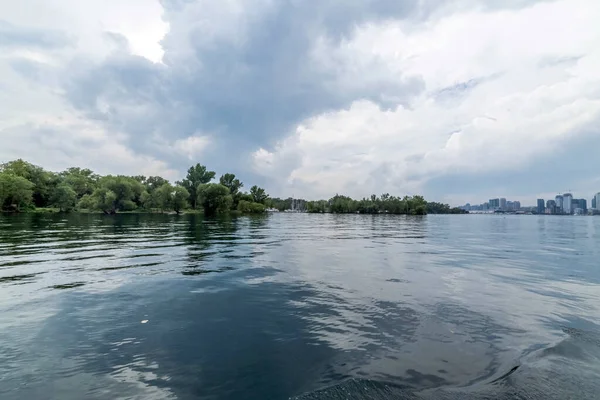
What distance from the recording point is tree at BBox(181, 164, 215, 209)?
18238cm

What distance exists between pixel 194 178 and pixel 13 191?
85.4m

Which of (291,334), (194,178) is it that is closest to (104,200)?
(194,178)

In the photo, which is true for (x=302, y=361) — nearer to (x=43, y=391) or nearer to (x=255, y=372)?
(x=255, y=372)

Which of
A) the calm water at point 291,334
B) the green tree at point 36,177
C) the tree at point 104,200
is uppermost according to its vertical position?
the green tree at point 36,177

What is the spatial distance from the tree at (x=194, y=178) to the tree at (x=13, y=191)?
76.1 meters

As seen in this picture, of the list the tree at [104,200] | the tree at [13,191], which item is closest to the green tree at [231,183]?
the tree at [104,200]

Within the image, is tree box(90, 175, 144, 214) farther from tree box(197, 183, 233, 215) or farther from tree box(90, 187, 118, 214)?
tree box(197, 183, 233, 215)

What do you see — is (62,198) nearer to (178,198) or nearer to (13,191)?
(13,191)

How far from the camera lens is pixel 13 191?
10800cm

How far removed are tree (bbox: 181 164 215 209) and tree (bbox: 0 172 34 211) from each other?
250ft

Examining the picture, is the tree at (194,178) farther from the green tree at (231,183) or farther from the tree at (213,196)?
the tree at (213,196)

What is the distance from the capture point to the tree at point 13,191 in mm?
105875

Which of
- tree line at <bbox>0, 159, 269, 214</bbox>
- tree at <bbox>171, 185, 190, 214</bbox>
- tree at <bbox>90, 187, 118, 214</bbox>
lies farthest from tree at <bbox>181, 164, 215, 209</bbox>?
tree at <bbox>90, 187, 118, 214</bbox>

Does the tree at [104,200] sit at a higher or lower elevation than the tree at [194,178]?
lower
